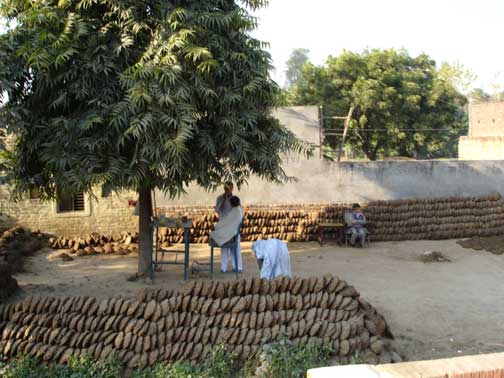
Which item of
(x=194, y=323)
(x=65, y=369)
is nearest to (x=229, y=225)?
(x=194, y=323)

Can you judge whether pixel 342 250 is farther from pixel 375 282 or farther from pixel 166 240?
pixel 166 240

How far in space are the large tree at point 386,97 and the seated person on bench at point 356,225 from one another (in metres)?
12.8

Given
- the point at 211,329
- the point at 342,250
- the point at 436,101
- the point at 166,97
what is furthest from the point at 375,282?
the point at 436,101

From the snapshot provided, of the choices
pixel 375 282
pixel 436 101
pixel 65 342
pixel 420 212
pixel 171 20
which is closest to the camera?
pixel 65 342

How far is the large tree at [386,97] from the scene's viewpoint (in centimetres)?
2470

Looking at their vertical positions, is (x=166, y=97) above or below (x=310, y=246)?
above

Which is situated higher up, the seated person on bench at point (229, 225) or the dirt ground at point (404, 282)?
the seated person on bench at point (229, 225)

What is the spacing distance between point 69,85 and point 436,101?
21641mm

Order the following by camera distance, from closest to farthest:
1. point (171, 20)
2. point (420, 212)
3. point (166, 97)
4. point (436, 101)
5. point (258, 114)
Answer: point (166, 97)
point (171, 20)
point (258, 114)
point (420, 212)
point (436, 101)

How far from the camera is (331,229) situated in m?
12.6

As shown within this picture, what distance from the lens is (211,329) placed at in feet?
19.3

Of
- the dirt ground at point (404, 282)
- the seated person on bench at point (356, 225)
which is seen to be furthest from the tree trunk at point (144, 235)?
the seated person on bench at point (356, 225)

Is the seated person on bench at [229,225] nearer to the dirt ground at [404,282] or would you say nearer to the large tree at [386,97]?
the dirt ground at [404,282]

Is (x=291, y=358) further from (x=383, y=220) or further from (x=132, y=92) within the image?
(x=383, y=220)
